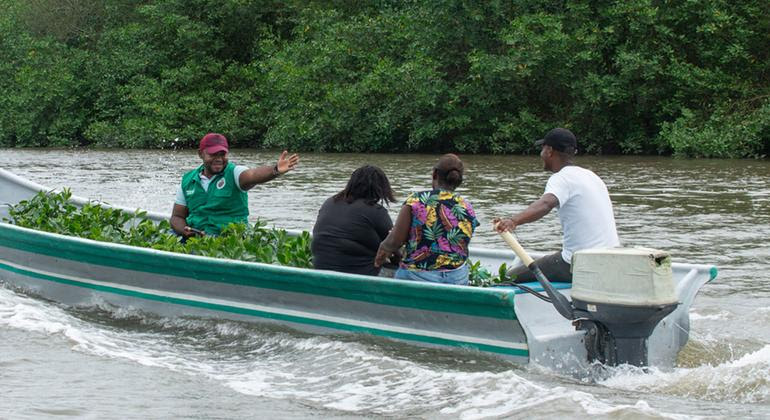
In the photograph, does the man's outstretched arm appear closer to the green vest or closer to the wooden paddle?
the green vest

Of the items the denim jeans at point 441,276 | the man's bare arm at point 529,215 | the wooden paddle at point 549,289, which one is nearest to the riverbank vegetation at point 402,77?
the man's bare arm at point 529,215

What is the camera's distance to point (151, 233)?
29.2 feet

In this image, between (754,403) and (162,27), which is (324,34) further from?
(754,403)

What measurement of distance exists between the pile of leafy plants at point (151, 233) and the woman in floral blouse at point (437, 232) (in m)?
1.14

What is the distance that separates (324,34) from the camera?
31.7 metres

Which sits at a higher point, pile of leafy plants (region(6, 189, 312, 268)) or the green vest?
the green vest

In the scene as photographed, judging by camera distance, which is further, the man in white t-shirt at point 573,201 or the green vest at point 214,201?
the green vest at point 214,201

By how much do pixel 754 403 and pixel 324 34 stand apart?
87.7 feet

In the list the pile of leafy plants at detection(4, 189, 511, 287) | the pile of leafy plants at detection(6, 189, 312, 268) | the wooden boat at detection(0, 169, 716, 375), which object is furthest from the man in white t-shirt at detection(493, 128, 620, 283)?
the pile of leafy plants at detection(6, 189, 312, 268)

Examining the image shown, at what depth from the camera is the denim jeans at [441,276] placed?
22.1ft

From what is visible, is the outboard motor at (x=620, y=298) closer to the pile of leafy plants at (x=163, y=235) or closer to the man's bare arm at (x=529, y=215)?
the man's bare arm at (x=529, y=215)

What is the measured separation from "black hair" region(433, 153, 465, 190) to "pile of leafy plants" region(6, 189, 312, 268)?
1470 mm

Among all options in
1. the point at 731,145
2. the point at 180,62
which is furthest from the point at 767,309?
the point at 180,62

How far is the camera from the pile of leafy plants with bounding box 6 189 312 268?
7.92m
